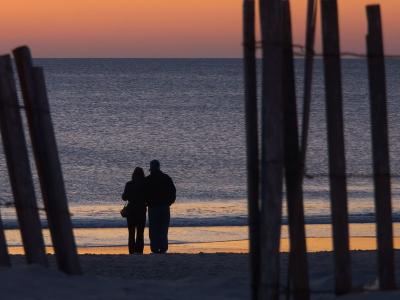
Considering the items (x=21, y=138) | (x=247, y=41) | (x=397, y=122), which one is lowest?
(x=397, y=122)

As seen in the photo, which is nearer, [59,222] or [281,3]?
[281,3]

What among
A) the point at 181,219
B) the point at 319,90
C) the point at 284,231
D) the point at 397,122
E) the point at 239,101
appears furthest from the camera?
the point at 319,90

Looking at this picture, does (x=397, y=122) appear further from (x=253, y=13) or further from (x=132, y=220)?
(x=253, y=13)

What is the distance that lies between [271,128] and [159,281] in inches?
109

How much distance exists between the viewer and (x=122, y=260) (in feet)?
40.0

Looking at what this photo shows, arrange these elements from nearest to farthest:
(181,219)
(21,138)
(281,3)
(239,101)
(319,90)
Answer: (281,3), (21,138), (181,219), (239,101), (319,90)

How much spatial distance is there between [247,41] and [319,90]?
325 feet

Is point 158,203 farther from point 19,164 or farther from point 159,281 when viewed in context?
point 19,164

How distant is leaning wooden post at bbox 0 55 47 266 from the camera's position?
8.67 m

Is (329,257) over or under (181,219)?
over

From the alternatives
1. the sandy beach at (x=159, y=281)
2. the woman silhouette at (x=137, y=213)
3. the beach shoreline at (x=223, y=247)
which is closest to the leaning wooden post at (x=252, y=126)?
the sandy beach at (x=159, y=281)

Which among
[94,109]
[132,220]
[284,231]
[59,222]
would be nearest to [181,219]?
[284,231]

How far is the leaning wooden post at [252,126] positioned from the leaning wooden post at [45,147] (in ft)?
6.36

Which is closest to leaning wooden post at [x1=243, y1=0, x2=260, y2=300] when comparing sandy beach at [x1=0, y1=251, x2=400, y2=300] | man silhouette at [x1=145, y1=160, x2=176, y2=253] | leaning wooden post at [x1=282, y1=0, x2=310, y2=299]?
leaning wooden post at [x1=282, y1=0, x2=310, y2=299]
